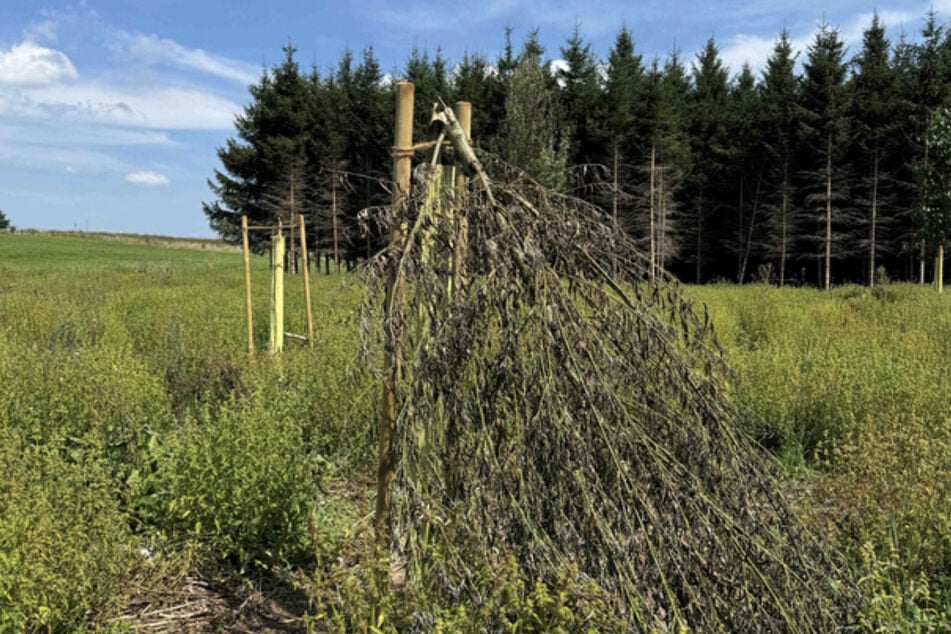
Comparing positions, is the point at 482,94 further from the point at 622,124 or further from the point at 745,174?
the point at 745,174

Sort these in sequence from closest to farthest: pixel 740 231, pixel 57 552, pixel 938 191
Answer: pixel 57 552, pixel 938 191, pixel 740 231

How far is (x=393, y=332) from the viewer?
227 cm

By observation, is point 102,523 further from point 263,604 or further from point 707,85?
point 707,85

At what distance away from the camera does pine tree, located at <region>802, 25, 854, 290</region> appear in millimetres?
30172

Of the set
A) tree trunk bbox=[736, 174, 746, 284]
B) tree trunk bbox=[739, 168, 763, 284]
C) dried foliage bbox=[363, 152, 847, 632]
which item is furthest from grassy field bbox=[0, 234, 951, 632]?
tree trunk bbox=[736, 174, 746, 284]

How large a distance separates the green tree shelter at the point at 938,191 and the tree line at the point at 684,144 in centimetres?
1286

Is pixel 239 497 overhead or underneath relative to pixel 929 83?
underneath

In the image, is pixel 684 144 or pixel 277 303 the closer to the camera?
pixel 277 303

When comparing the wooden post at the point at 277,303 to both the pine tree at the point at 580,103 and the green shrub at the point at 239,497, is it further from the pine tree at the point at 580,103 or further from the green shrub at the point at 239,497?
the pine tree at the point at 580,103

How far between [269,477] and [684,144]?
35.9 metres

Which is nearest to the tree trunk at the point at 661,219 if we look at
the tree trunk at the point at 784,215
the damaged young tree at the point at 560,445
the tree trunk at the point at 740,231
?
the tree trunk at the point at 740,231

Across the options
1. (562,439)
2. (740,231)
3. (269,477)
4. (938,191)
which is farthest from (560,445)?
(740,231)

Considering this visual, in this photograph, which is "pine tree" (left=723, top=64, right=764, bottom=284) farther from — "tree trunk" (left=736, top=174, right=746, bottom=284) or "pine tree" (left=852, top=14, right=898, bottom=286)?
"pine tree" (left=852, top=14, right=898, bottom=286)

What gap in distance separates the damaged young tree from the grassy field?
0.65 feet
